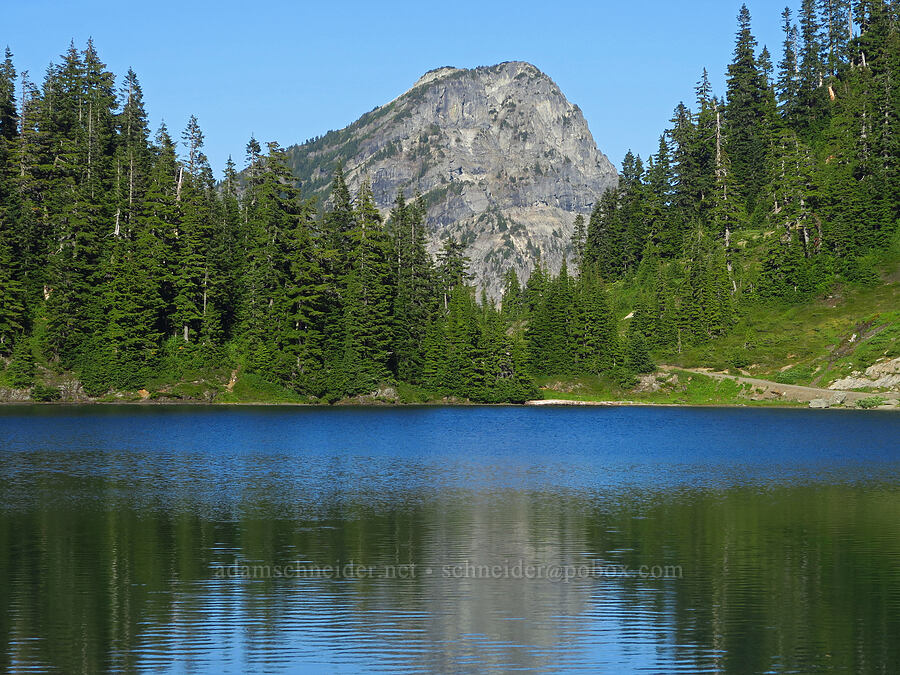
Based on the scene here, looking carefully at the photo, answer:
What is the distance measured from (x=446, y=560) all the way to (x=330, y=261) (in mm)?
104124

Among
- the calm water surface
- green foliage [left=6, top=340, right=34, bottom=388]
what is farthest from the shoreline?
the calm water surface

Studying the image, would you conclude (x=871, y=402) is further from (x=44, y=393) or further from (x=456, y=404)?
(x=44, y=393)

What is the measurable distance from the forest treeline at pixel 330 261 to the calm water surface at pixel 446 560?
185 ft

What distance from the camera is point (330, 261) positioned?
5079 inches

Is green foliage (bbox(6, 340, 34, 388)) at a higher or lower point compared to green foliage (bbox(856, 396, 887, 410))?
higher

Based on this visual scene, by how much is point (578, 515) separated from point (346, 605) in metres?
16.7

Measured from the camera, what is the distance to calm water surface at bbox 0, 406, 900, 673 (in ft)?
63.3

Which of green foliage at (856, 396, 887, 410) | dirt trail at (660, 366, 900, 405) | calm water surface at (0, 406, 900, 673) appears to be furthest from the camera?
dirt trail at (660, 366, 900, 405)

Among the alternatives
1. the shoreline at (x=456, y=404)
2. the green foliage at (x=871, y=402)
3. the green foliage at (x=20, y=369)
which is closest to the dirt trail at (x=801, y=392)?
the green foliage at (x=871, y=402)

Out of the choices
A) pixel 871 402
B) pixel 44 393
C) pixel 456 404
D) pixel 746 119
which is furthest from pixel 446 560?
pixel 746 119

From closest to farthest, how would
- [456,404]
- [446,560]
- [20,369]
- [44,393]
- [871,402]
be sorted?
[446,560] → [871,402] → [20,369] → [44,393] → [456,404]

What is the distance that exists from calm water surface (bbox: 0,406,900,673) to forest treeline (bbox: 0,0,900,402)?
56496 mm

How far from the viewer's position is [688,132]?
161 meters

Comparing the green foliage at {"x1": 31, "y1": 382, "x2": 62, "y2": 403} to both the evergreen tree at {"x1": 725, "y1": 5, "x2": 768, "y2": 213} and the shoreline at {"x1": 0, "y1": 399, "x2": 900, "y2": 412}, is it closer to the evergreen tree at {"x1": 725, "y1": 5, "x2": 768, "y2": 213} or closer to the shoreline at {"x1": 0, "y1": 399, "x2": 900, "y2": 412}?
the shoreline at {"x1": 0, "y1": 399, "x2": 900, "y2": 412}
